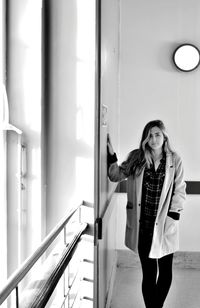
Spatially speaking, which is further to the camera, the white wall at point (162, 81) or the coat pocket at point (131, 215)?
the white wall at point (162, 81)

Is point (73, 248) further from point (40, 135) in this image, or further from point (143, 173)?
point (143, 173)

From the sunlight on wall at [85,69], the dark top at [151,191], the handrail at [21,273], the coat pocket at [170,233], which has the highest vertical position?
the sunlight on wall at [85,69]

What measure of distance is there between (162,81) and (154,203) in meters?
1.54

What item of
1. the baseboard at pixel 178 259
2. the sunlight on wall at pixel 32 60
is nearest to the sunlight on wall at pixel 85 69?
the sunlight on wall at pixel 32 60

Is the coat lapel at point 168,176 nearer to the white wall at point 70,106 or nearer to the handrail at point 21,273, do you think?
the white wall at point 70,106

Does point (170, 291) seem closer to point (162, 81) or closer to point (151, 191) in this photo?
point (151, 191)

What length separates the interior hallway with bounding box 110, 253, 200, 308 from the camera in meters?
3.43

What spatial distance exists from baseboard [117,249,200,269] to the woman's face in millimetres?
1569

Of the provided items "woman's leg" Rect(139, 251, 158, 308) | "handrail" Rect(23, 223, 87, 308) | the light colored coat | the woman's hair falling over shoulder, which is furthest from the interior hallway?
"handrail" Rect(23, 223, 87, 308)

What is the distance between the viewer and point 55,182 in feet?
7.18

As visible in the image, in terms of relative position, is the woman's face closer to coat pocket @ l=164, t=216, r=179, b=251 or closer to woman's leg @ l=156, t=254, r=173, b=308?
coat pocket @ l=164, t=216, r=179, b=251

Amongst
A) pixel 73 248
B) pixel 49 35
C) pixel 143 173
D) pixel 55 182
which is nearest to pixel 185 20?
pixel 143 173

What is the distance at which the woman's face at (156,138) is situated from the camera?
3.03m

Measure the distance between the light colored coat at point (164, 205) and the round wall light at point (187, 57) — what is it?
4.34 ft
